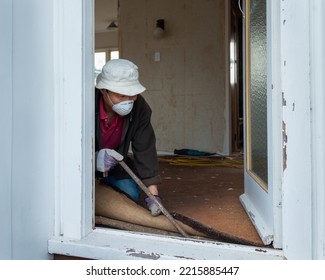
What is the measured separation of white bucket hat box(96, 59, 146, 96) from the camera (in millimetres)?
1633

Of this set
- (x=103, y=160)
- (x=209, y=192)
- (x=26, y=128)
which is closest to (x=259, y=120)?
(x=103, y=160)

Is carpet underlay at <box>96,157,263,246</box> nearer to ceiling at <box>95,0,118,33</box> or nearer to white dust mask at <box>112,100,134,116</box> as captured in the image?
white dust mask at <box>112,100,134,116</box>

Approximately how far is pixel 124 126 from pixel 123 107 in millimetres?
167

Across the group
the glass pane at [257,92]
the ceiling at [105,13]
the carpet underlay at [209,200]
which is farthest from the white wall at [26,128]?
the ceiling at [105,13]

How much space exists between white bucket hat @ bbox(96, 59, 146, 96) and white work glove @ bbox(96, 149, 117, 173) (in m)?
0.30

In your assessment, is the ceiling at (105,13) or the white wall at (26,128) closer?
the white wall at (26,128)

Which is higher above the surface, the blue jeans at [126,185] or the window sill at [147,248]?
the blue jeans at [126,185]

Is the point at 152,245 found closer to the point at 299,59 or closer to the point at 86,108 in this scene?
the point at 86,108

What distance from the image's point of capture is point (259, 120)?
1.65 metres

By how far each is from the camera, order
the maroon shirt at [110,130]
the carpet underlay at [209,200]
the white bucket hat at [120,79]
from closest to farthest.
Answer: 1. the carpet underlay at [209,200]
2. the white bucket hat at [120,79]
3. the maroon shirt at [110,130]

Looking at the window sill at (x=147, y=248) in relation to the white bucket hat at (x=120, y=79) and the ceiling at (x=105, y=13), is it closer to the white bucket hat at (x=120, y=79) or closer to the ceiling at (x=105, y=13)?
the white bucket hat at (x=120, y=79)

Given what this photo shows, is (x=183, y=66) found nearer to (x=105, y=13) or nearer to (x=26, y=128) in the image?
(x=105, y=13)

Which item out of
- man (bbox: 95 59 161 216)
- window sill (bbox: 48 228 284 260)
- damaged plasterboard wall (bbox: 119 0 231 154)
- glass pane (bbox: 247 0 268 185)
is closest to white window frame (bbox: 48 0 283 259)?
window sill (bbox: 48 228 284 260)

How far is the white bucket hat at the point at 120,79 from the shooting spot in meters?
1.63
